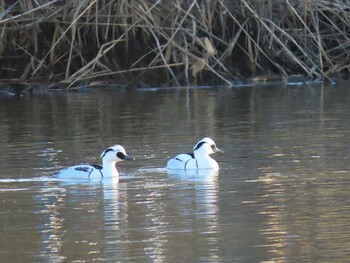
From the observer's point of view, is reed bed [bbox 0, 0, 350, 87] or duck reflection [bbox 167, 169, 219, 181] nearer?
duck reflection [bbox 167, 169, 219, 181]

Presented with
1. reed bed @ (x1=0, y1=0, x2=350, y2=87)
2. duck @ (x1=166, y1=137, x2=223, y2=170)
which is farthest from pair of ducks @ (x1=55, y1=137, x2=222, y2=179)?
reed bed @ (x1=0, y1=0, x2=350, y2=87)

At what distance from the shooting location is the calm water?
953cm

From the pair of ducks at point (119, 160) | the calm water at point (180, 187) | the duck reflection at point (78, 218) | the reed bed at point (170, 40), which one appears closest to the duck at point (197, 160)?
the pair of ducks at point (119, 160)

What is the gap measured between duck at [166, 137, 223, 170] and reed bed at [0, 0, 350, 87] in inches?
402

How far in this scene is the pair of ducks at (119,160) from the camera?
13.5 metres

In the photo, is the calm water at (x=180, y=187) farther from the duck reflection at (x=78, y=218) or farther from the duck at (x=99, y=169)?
the duck at (x=99, y=169)

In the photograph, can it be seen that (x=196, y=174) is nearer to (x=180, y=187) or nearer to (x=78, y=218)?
(x=180, y=187)

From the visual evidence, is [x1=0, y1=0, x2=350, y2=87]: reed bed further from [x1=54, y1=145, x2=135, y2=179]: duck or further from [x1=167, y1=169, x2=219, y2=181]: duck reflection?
[x1=167, y1=169, x2=219, y2=181]: duck reflection

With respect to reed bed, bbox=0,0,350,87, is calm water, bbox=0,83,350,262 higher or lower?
lower

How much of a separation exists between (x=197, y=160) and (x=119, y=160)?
868 millimetres

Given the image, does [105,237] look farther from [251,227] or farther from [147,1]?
[147,1]

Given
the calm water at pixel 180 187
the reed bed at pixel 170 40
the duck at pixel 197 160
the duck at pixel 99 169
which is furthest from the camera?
the reed bed at pixel 170 40

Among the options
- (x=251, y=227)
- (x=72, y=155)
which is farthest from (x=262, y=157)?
(x=251, y=227)

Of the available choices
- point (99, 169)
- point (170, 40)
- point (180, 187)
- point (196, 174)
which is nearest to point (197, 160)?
point (196, 174)
